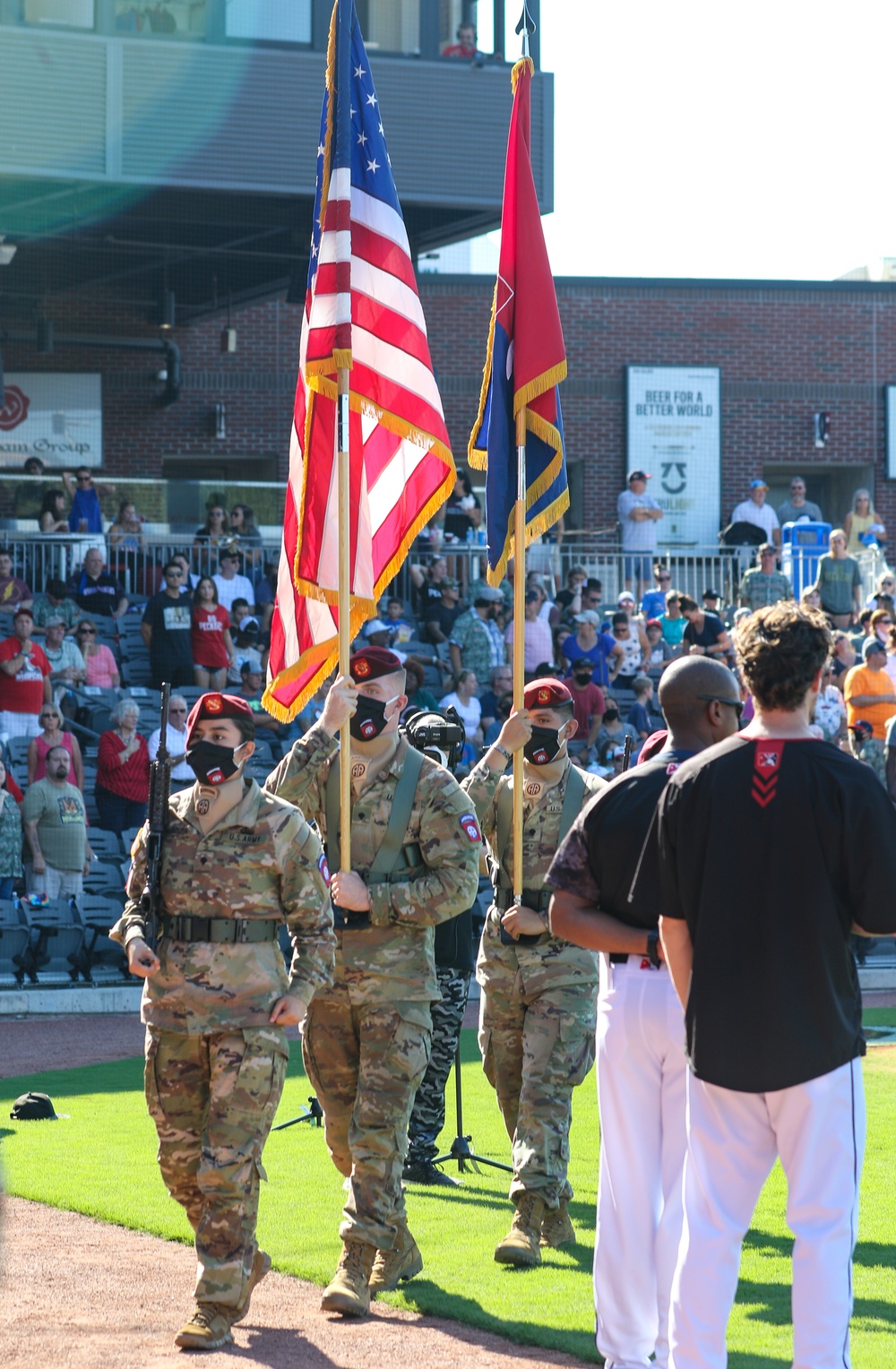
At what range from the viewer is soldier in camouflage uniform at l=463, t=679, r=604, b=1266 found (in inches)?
277

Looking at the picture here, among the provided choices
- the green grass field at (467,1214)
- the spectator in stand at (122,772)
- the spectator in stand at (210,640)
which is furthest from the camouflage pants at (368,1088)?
the spectator in stand at (210,640)

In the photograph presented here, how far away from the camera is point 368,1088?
6543 millimetres

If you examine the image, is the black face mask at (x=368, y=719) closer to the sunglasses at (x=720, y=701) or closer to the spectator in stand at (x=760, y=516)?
the sunglasses at (x=720, y=701)

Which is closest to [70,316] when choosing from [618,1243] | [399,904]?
[399,904]

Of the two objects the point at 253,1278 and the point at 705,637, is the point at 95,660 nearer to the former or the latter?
the point at 705,637

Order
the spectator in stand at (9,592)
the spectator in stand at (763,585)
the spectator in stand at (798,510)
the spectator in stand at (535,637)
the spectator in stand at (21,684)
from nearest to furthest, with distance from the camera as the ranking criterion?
the spectator in stand at (21,684) < the spectator in stand at (9,592) < the spectator in stand at (535,637) < the spectator in stand at (763,585) < the spectator in stand at (798,510)

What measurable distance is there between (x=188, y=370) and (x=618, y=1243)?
2578 cm

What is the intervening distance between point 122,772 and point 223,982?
33.4 ft

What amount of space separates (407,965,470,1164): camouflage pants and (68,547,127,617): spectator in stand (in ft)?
A: 37.5

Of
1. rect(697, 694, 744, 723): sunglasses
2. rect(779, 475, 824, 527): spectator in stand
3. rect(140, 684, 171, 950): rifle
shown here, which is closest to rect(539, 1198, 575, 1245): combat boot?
rect(140, 684, 171, 950): rifle

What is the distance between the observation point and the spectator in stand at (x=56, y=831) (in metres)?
15.2

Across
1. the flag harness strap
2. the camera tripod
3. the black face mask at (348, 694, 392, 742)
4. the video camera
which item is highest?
the black face mask at (348, 694, 392, 742)

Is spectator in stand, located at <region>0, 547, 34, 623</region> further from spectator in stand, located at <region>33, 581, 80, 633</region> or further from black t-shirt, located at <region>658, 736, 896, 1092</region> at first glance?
black t-shirt, located at <region>658, 736, 896, 1092</region>

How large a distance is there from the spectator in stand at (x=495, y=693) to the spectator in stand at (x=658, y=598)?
4.79 meters
